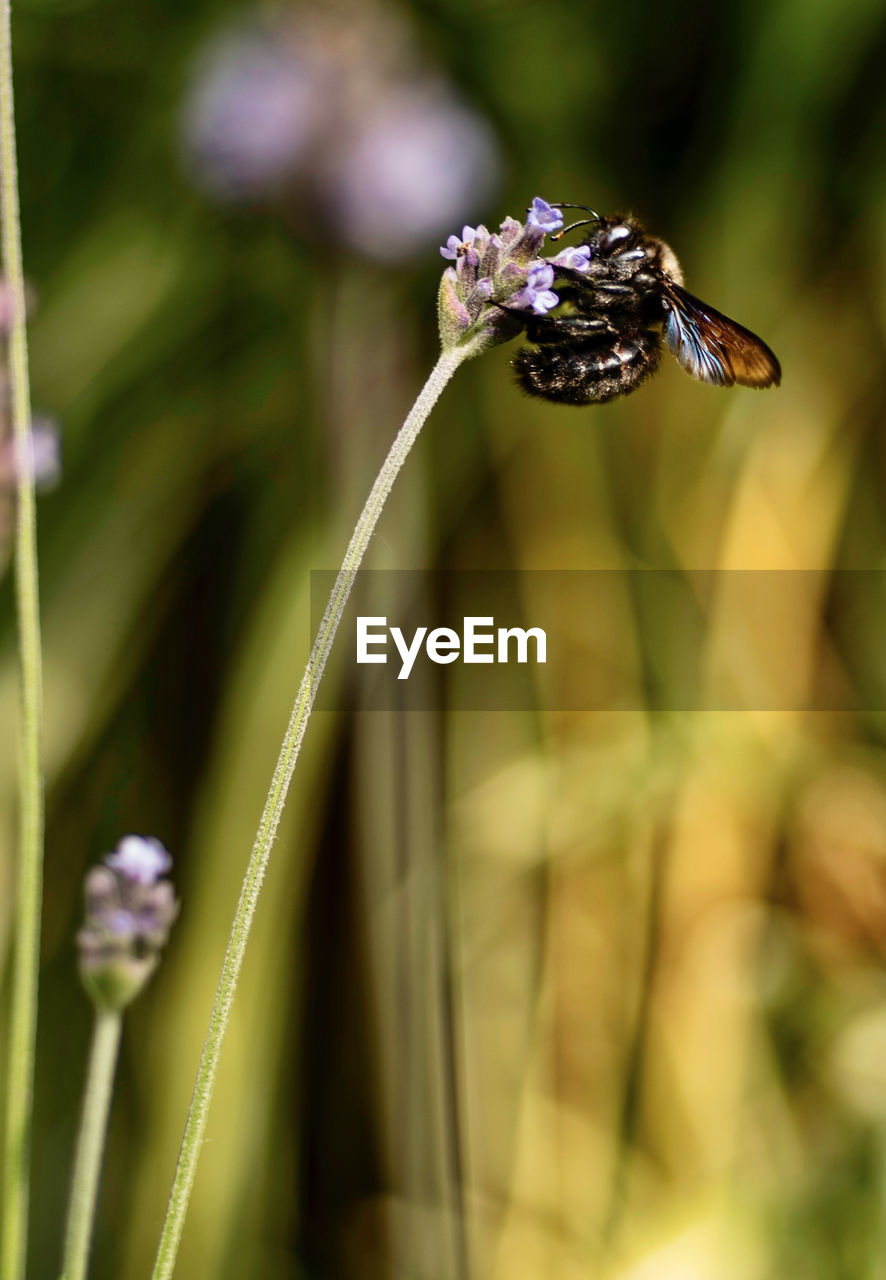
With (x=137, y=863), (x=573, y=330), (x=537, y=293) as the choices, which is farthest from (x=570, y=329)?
(x=137, y=863)

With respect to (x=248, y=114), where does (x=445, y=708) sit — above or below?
below

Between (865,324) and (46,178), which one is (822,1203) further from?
(46,178)

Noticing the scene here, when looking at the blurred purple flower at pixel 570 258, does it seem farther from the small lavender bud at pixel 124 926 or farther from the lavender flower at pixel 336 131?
the lavender flower at pixel 336 131

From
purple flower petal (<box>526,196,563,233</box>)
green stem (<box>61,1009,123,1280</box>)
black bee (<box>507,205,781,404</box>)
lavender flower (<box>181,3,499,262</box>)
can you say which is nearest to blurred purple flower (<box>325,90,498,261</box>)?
lavender flower (<box>181,3,499,262</box>)

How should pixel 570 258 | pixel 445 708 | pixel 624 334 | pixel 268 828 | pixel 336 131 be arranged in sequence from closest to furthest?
pixel 268 828 < pixel 570 258 < pixel 624 334 < pixel 336 131 < pixel 445 708

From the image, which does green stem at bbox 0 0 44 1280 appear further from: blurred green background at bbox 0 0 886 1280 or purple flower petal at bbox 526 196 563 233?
blurred green background at bbox 0 0 886 1280

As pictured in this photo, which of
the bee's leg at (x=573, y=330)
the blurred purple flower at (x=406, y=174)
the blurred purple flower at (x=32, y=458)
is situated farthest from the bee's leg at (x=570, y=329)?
the blurred purple flower at (x=406, y=174)

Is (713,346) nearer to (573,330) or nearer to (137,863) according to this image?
(573,330)
